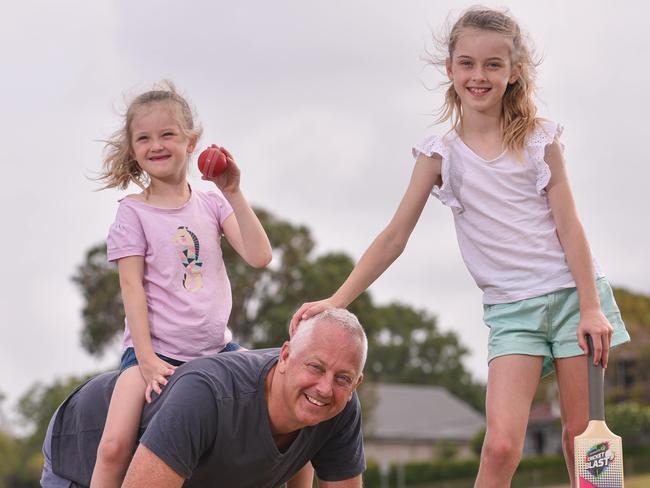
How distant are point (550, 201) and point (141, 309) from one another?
1891 millimetres

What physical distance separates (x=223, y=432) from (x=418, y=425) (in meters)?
62.9

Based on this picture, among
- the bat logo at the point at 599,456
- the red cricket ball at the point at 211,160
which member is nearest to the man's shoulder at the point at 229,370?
the red cricket ball at the point at 211,160

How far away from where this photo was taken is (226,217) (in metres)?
5.66

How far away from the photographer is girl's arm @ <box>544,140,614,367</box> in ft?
16.2

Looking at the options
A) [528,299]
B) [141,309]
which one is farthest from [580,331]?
[141,309]

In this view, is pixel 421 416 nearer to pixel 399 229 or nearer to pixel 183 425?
pixel 399 229

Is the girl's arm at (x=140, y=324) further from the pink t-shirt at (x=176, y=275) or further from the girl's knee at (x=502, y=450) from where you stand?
the girl's knee at (x=502, y=450)

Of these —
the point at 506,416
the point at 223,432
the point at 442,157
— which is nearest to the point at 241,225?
the point at 442,157

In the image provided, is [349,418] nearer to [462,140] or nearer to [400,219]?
[400,219]

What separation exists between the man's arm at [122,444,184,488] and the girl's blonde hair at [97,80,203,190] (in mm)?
1469

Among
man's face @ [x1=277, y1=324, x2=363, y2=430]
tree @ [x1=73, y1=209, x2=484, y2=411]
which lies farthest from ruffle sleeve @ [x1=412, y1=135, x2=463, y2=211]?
tree @ [x1=73, y1=209, x2=484, y2=411]

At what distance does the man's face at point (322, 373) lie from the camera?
15.2 ft

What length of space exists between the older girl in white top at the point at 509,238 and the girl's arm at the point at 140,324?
64cm

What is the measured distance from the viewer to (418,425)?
66750 millimetres
